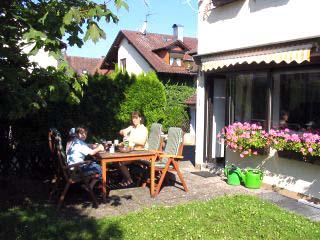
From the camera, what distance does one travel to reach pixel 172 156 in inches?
305

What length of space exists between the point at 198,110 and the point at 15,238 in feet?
21.9

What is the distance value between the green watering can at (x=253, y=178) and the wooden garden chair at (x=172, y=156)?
56.4 inches

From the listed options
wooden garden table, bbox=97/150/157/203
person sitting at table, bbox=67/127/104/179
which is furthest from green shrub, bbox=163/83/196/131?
person sitting at table, bbox=67/127/104/179

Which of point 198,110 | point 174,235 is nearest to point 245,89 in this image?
point 198,110

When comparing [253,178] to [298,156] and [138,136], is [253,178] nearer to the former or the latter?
[298,156]

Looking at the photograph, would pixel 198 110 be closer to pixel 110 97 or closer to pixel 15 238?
pixel 110 97

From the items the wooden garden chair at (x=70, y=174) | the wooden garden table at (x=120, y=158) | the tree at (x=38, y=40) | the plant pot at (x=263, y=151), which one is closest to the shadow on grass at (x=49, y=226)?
the wooden garden chair at (x=70, y=174)

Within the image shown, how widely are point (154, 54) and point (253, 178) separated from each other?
2012cm

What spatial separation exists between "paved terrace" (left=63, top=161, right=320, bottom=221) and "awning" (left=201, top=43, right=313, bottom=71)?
2691 mm

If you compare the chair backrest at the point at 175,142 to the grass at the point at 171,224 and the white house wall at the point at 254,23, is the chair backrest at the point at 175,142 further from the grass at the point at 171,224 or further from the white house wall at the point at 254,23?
the white house wall at the point at 254,23

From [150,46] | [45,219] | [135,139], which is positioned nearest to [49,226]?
[45,219]

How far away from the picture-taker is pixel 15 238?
527cm

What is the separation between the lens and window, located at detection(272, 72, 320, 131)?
7.85m

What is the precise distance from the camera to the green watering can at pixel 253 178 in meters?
8.52
